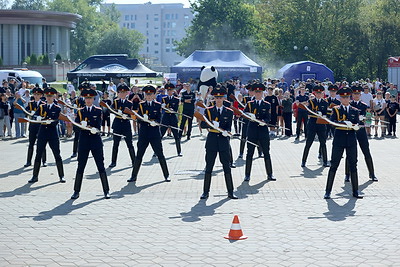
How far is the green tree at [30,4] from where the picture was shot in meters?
121

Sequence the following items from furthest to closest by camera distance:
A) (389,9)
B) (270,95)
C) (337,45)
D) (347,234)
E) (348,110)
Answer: (389,9) < (337,45) < (270,95) < (348,110) < (347,234)

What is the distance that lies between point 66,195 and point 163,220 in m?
3.05

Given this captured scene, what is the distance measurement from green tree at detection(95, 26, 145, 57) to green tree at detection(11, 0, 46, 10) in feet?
40.3

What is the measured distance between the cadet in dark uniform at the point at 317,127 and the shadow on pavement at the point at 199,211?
489 centimetres

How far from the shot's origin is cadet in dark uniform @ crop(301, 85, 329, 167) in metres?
17.4

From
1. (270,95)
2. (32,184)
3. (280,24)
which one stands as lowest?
(32,184)

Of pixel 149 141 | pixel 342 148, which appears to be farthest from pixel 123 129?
pixel 342 148

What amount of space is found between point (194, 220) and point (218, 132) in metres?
2.47

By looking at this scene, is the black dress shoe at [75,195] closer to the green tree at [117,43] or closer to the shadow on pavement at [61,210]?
the shadow on pavement at [61,210]

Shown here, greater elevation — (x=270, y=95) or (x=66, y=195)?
(x=270, y=95)

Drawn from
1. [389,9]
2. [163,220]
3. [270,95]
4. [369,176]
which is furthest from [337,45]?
[163,220]

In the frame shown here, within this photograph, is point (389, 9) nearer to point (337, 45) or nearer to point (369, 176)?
point (337, 45)

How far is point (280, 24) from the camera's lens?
195 ft

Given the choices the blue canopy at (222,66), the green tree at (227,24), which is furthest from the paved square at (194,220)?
the green tree at (227,24)
